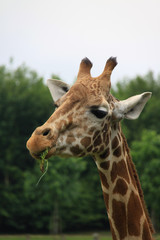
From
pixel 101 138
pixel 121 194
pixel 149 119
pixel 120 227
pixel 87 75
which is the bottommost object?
pixel 149 119

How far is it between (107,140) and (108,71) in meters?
0.92

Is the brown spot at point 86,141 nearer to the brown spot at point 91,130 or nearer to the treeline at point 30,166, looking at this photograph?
the brown spot at point 91,130

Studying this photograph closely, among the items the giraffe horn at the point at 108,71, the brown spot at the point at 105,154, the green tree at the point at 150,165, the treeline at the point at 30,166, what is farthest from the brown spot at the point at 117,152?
the treeline at the point at 30,166

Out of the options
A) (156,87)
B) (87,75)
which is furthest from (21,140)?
(87,75)

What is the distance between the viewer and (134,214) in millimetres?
4461

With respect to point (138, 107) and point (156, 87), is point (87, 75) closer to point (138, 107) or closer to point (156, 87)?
point (138, 107)

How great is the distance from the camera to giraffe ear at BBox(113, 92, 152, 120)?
4.61m

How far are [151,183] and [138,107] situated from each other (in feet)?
69.4

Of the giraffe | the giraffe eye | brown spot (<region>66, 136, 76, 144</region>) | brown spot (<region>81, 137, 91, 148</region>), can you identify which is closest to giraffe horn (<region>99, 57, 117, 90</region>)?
the giraffe

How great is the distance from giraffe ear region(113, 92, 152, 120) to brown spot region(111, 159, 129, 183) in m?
0.58

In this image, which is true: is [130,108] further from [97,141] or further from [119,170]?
[119,170]

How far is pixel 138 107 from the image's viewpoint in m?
4.68

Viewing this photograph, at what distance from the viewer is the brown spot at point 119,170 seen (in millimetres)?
4609

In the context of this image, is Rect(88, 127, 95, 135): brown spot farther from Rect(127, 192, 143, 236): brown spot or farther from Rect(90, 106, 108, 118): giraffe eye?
Rect(127, 192, 143, 236): brown spot
